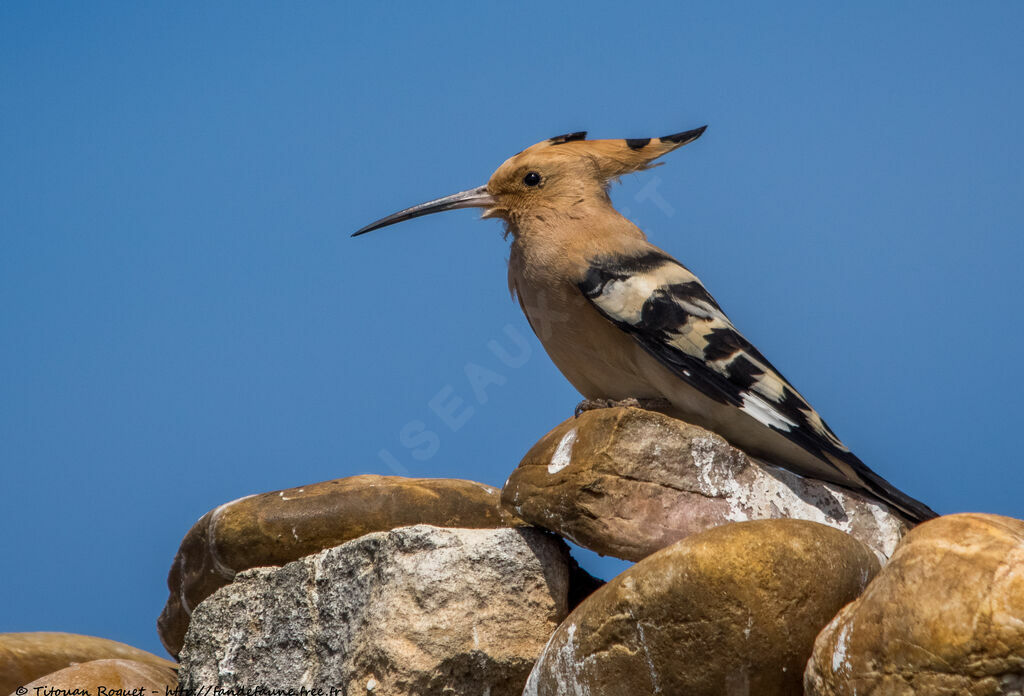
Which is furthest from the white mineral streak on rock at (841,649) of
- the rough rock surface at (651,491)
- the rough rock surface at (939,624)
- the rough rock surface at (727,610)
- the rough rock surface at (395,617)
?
the rough rock surface at (395,617)

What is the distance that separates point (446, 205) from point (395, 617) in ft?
7.05

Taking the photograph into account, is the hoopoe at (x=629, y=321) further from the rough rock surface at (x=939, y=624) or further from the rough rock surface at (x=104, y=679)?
the rough rock surface at (x=104, y=679)

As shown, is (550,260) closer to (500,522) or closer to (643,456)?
(643,456)

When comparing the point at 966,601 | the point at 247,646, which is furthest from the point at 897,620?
the point at 247,646

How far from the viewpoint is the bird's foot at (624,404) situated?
4953mm

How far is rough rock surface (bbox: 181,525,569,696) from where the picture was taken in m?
4.42

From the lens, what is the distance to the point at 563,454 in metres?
4.61

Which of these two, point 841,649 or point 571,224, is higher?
point 571,224

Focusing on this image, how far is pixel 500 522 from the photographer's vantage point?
5598 millimetres

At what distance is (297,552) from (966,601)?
3.27 meters

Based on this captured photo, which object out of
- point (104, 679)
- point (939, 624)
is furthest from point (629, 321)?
point (104, 679)

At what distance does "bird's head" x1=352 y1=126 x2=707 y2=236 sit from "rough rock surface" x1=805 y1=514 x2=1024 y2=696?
2498 millimetres

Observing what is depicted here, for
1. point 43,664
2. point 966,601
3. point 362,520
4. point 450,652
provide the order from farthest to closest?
point 43,664 < point 362,520 < point 450,652 < point 966,601

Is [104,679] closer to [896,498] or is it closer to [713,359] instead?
[713,359]
